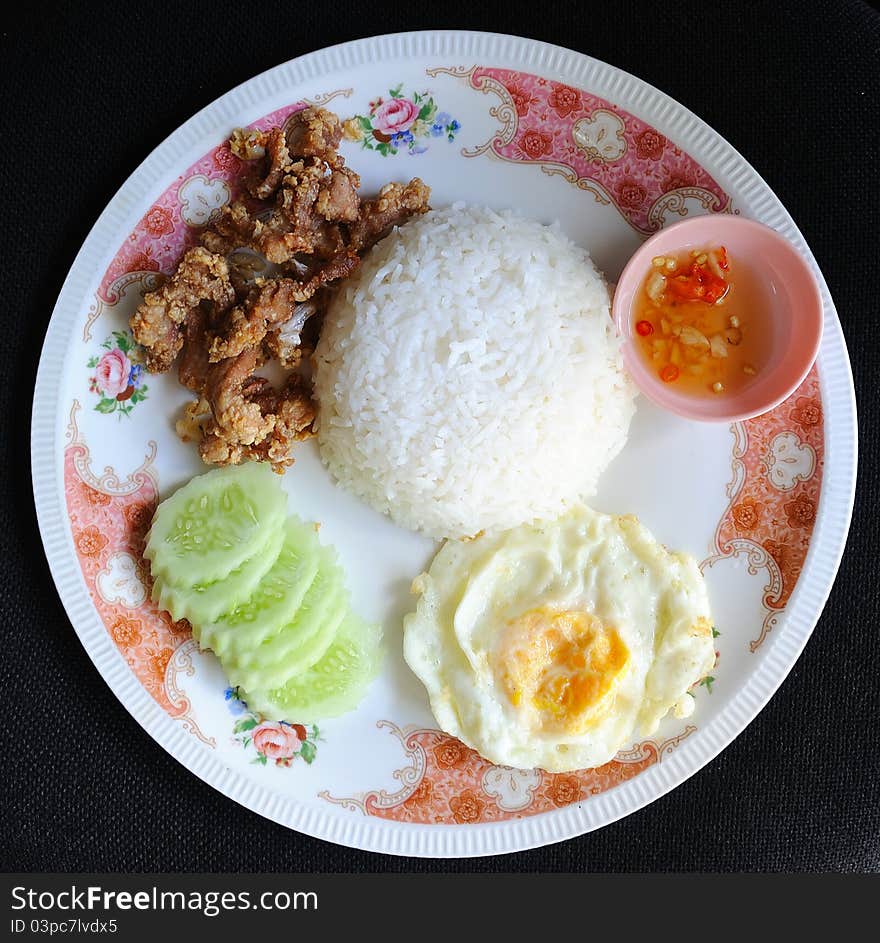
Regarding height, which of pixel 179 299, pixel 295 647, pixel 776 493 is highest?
pixel 776 493

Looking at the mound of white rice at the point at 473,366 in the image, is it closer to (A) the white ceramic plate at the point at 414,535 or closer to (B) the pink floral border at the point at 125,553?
(A) the white ceramic plate at the point at 414,535

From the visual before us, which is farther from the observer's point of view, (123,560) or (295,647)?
(123,560)

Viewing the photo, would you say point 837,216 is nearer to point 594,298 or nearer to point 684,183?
point 684,183

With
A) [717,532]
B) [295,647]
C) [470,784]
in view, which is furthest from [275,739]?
[717,532]

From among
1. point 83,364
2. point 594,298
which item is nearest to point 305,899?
point 83,364

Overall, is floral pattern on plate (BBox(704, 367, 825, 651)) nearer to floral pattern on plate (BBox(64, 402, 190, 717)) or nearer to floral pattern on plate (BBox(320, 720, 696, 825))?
floral pattern on plate (BBox(320, 720, 696, 825))

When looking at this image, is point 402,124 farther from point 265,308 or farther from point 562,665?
point 562,665

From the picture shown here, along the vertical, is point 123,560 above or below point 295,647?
below
